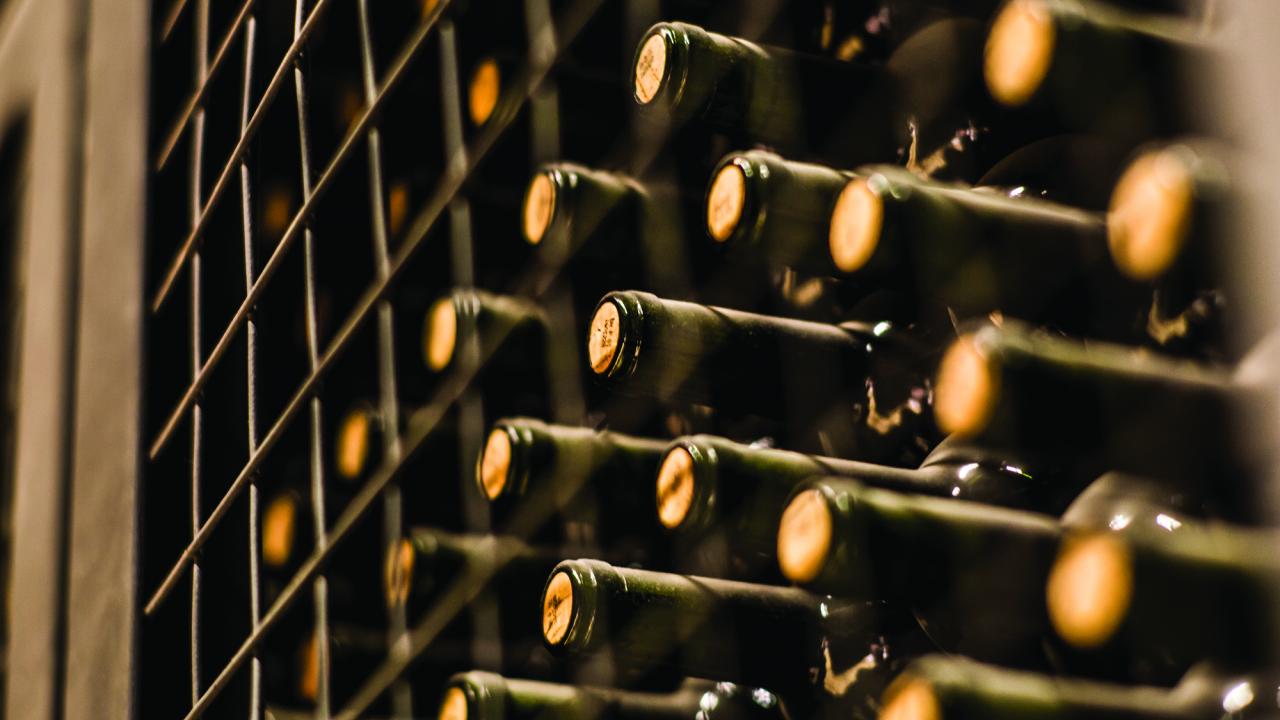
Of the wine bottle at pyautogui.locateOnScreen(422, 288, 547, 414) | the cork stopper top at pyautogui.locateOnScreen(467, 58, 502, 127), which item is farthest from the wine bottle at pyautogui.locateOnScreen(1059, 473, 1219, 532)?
the cork stopper top at pyautogui.locateOnScreen(467, 58, 502, 127)

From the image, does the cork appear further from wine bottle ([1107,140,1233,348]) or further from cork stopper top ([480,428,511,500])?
→ wine bottle ([1107,140,1233,348])

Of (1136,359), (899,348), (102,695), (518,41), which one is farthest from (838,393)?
(102,695)

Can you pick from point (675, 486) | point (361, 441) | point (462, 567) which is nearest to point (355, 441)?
point (361, 441)

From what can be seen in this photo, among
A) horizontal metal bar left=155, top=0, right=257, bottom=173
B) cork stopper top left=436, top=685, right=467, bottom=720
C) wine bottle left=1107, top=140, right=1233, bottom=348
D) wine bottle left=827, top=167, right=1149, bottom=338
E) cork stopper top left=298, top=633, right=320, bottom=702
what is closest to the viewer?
wine bottle left=1107, top=140, right=1233, bottom=348

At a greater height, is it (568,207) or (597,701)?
(568,207)

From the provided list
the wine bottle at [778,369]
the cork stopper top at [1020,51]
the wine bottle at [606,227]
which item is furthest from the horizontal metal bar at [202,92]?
the cork stopper top at [1020,51]

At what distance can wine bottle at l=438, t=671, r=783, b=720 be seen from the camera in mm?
435

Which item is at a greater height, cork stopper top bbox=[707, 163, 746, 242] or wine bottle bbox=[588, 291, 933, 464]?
cork stopper top bbox=[707, 163, 746, 242]

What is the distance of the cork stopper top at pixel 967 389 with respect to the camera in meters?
0.28

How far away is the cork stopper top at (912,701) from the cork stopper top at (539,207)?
222 mm

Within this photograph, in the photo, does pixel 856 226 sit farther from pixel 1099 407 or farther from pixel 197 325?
pixel 197 325

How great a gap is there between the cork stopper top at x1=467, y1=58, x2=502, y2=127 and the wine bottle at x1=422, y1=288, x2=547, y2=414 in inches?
3.6

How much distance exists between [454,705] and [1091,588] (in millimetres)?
247

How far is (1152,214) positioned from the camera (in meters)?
0.24
